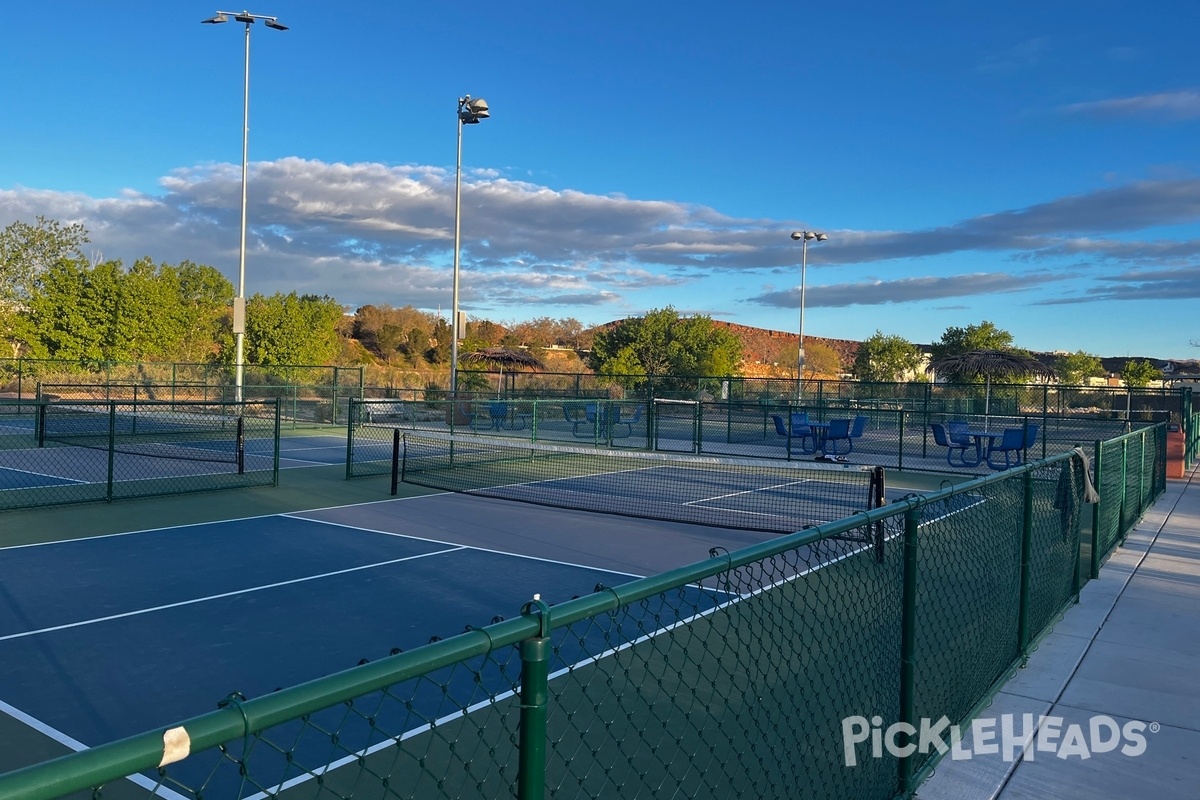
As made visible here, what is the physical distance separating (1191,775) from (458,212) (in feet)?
83.8

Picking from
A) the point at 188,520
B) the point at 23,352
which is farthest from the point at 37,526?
the point at 23,352

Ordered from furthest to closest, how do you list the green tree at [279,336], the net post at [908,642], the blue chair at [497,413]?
1. the green tree at [279,336]
2. the blue chair at [497,413]
3. the net post at [908,642]

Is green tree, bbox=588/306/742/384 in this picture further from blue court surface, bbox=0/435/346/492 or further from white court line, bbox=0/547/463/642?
A: white court line, bbox=0/547/463/642

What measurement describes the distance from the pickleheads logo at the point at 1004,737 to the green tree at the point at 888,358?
59.4 meters

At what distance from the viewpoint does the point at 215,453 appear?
67.8 ft

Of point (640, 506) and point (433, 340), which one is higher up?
point (433, 340)

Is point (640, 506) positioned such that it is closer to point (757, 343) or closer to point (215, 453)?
point (215, 453)

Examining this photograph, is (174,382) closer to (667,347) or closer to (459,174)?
(459,174)

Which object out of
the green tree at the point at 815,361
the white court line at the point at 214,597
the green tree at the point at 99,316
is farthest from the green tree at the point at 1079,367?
the white court line at the point at 214,597

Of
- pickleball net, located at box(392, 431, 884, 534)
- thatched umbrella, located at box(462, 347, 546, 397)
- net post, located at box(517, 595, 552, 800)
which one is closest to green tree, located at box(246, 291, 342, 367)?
thatched umbrella, located at box(462, 347, 546, 397)

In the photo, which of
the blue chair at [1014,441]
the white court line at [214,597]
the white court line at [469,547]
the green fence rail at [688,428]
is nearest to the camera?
the white court line at [214,597]

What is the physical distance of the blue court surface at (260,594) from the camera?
587cm

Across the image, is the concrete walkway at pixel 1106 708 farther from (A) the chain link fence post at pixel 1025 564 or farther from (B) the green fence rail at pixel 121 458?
(B) the green fence rail at pixel 121 458

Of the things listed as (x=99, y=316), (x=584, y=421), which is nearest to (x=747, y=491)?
(x=584, y=421)
